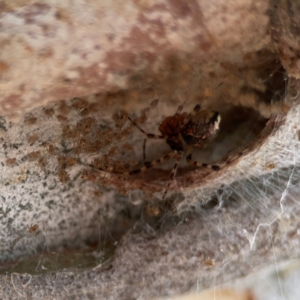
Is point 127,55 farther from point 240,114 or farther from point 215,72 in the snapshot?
point 240,114

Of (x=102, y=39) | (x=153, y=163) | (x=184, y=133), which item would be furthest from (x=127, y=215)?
(x=102, y=39)

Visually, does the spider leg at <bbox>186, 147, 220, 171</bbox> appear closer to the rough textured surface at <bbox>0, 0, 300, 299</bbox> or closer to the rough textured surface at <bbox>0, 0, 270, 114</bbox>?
the rough textured surface at <bbox>0, 0, 300, 299</bbox>

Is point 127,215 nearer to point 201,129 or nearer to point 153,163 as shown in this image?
point 153,163

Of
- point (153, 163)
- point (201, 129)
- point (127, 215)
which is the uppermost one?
point (201, 129)

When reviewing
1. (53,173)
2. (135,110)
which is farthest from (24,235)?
(135,110)

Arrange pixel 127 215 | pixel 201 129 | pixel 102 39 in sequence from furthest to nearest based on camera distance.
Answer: pixel 127 215, pixel 201 129, pixel 102 39

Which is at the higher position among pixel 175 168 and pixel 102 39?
pixel 102 39

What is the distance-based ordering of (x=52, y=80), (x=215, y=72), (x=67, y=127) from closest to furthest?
(x=52, y=80)
(x=215, y=72)
(x=67, y=127)
